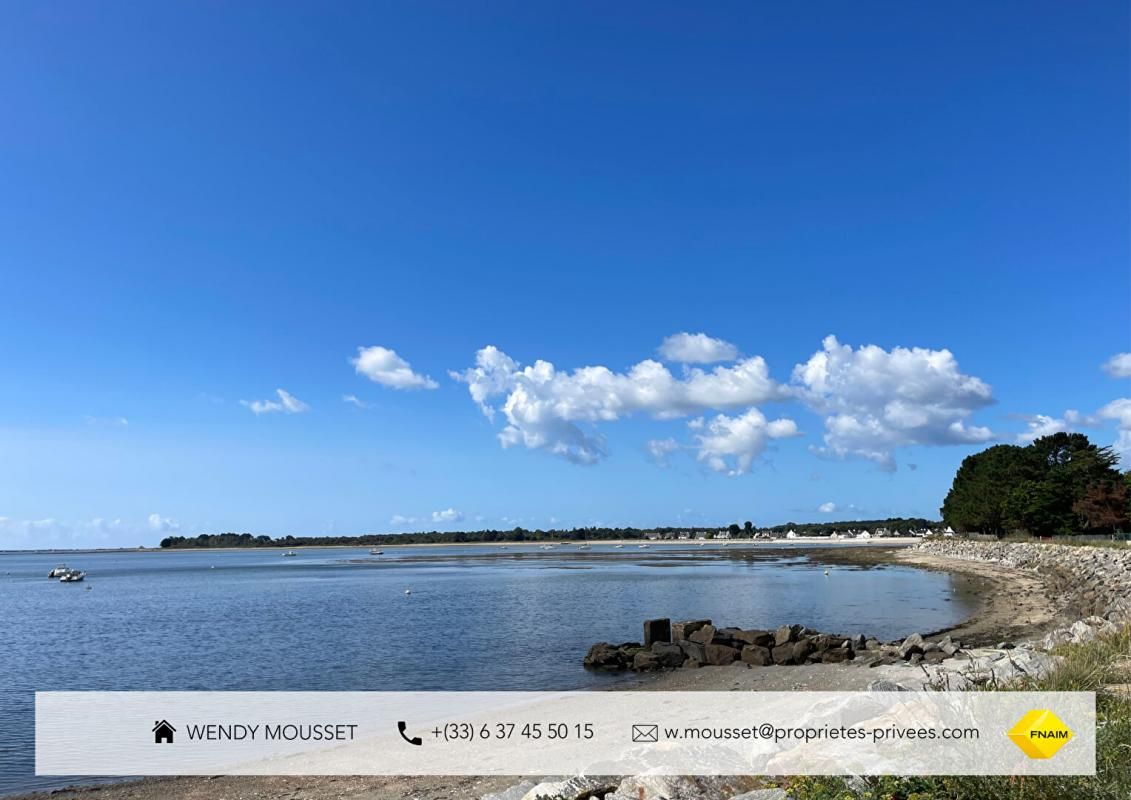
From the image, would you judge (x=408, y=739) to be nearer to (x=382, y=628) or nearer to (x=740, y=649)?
(x=740, y=649)

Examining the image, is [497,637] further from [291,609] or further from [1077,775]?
[1077,775]

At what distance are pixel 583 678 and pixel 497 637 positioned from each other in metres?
9.93

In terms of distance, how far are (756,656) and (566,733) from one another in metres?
11.4

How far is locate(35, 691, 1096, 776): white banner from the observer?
7.23 meters

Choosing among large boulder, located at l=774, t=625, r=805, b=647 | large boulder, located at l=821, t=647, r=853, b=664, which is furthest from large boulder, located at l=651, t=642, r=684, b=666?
large boulder, located at l=821, t=647, r=853, b=664

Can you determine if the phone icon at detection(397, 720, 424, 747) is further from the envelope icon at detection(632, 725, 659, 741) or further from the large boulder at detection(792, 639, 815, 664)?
the large boulder at detection(792, 639, 815, 664)

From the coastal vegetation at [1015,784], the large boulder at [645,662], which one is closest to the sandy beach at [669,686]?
the large boulder at [645,662]

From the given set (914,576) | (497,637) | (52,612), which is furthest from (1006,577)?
(52,612)

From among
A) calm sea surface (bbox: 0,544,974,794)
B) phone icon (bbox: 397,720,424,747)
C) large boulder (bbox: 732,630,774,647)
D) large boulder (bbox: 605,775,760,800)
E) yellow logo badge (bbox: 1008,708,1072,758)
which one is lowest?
calm sea surface (bbox: 0,544,974,794)

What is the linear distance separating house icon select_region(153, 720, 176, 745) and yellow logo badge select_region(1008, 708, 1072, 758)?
18.2 meters

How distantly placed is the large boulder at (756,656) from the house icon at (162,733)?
1724 centimetres

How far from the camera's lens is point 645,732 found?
15.6m

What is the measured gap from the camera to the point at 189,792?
13.9 meters

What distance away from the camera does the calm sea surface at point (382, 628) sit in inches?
990
